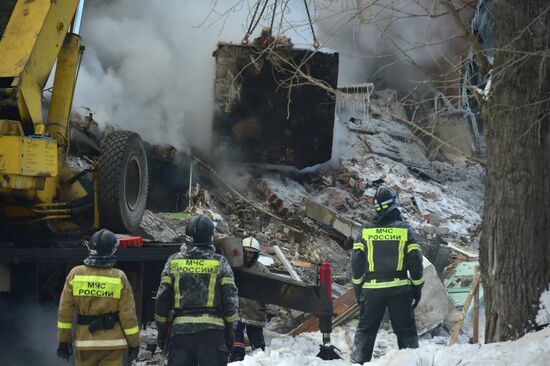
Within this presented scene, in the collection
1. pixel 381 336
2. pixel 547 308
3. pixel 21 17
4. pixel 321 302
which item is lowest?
pixel 381 336

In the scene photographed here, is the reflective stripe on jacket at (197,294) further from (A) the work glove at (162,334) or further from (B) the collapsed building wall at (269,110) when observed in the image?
(B) the collapsed building wall at (269,110)

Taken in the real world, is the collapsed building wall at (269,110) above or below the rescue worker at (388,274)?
above

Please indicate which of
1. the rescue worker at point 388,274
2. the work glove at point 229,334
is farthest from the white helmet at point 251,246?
the work glove at point 229,334

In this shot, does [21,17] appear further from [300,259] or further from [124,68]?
[124,68]

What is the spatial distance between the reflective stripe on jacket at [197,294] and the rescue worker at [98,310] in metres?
0.23

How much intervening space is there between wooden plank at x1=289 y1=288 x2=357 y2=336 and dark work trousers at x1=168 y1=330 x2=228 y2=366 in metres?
3.81

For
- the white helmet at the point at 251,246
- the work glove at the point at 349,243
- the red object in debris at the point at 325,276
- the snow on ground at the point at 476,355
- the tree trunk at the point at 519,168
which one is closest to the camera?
the snow on ground at the point at 476,355

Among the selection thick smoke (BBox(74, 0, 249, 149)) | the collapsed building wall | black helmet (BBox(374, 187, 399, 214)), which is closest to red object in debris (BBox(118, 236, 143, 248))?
black helmet (BBox(374, 187, 399, 214))

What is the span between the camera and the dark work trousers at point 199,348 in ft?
14.8

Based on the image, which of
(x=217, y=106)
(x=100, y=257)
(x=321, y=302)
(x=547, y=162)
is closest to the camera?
(x=547, y=162)

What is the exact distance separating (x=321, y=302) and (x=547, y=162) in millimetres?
3593

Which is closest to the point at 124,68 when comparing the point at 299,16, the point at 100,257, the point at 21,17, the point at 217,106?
the point at 217,106

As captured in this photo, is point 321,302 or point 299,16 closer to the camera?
point 321,302

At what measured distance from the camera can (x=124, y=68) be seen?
13953 millimetres
